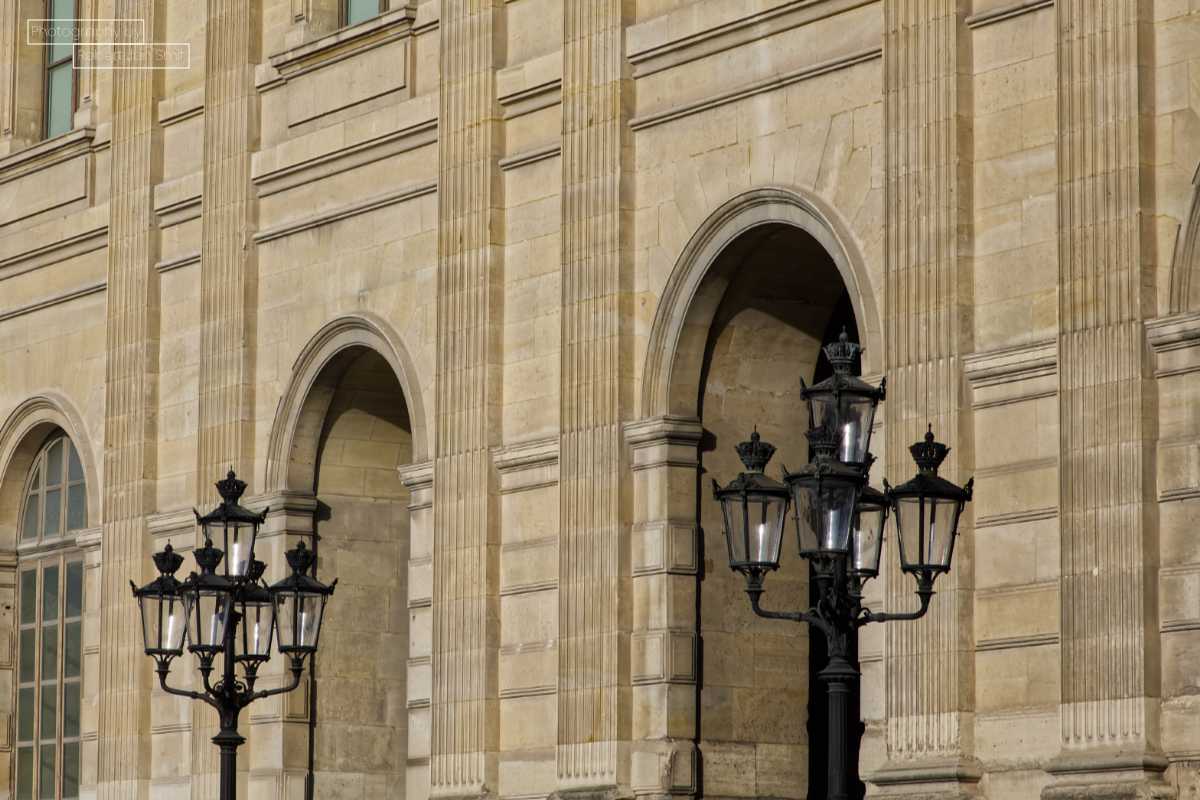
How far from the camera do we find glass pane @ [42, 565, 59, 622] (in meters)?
29.6

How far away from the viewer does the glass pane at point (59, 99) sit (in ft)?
99.7

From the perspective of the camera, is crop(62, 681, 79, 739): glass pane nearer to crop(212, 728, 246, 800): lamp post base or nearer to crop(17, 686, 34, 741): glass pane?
crop(17, 686, 34, 741): glass pane

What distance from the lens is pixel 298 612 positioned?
2036 centimetres

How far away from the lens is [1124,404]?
58.2 feet

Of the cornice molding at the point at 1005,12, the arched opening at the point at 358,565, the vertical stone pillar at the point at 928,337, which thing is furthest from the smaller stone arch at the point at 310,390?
the cornice molding at the point at 1005,12

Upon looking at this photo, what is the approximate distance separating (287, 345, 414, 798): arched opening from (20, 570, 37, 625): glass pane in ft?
17.6

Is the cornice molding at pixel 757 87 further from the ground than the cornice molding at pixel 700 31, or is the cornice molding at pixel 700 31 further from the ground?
the cornice molding at pixel 700 31

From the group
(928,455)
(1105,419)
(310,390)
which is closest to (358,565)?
(310,390)

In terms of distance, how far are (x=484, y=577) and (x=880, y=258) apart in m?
4.77

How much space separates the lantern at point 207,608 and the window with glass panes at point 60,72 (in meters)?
11.2

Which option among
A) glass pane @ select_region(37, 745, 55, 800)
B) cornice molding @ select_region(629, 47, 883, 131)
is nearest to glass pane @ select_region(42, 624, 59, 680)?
glass pane @ select_region(37, 745, 55, 800)

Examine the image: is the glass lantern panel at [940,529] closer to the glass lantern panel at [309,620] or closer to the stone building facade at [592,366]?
the stone building facade at [592,366]

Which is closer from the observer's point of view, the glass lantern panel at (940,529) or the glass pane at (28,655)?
the glass lantern panel at (940,529)

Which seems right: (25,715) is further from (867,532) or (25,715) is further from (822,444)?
(822,444)
